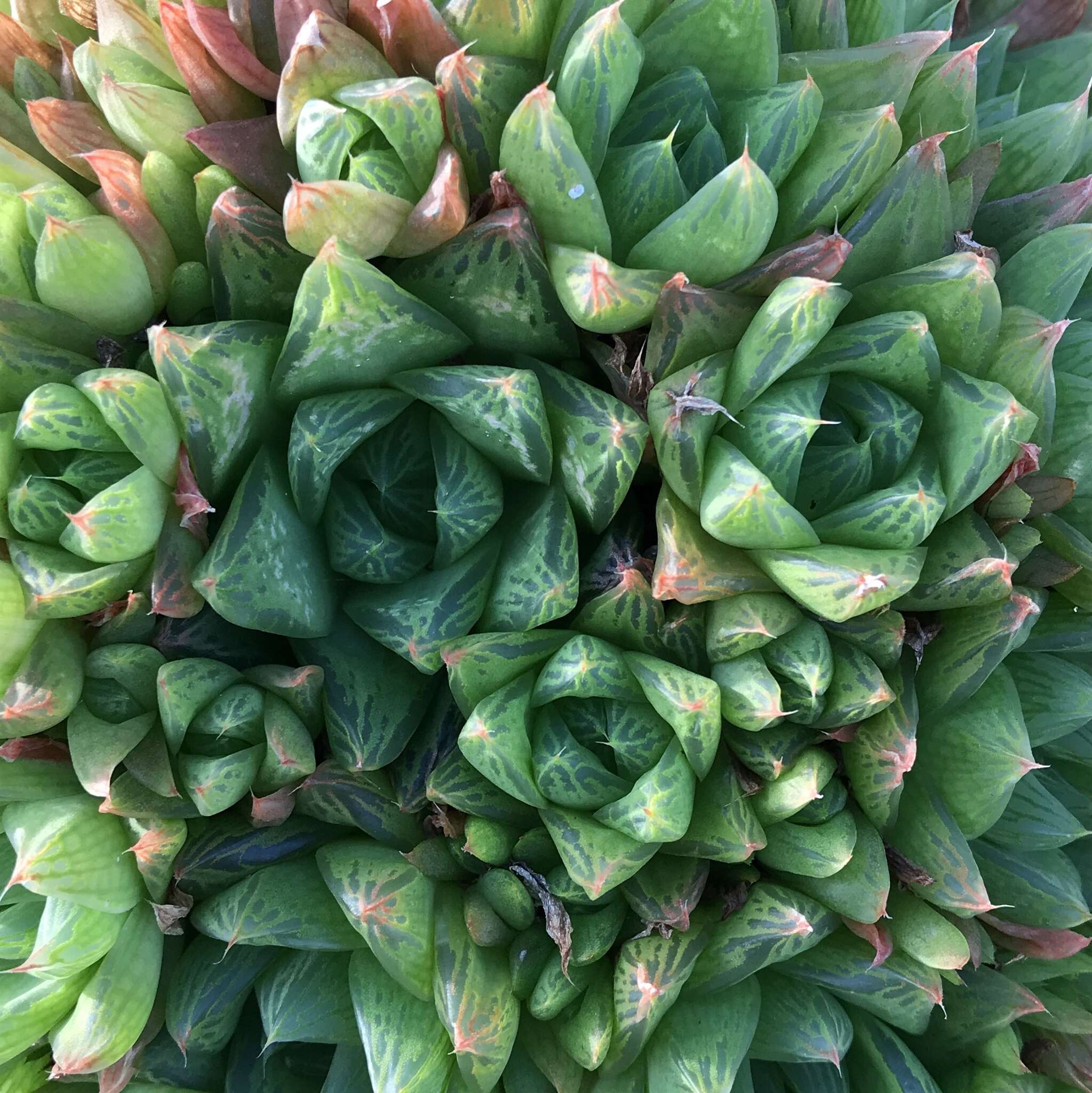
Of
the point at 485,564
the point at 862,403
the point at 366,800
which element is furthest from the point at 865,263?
the point at 366,800

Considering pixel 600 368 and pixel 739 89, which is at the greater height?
pixel 739 89

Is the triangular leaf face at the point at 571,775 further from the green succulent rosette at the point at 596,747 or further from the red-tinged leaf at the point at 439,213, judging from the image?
the red-tinged leaf at the point at 439,213

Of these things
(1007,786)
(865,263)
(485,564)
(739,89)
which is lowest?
(1007,786)

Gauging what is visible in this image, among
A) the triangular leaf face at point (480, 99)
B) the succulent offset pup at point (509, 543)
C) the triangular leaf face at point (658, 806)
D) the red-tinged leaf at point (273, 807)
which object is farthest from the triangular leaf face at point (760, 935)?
the triangular leaf face at point (480, 99)

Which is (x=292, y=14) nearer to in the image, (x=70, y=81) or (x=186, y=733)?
(x=70, y=81)

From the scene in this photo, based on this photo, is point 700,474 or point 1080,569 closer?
point 700,474

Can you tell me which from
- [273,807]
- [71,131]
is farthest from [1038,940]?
[71,131]

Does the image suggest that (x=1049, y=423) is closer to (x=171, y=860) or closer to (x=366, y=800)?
(x=366, y=800)
